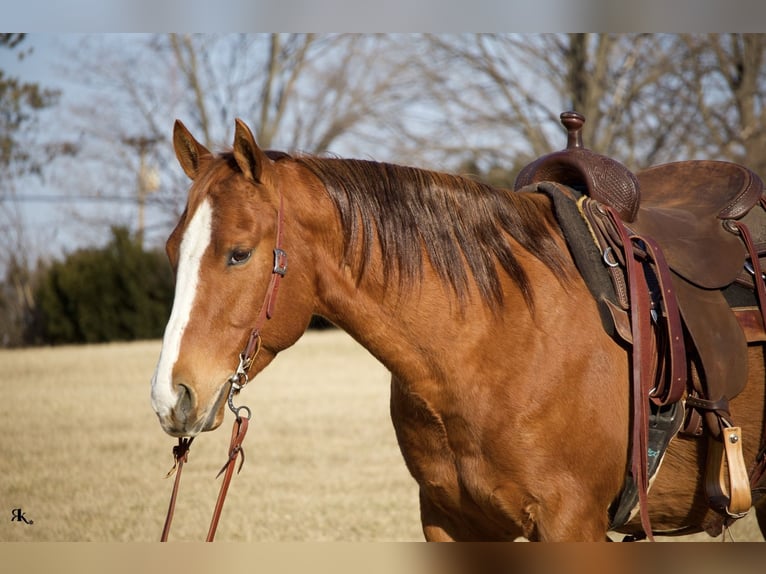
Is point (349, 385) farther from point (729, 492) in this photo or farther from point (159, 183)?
point (159, 183)

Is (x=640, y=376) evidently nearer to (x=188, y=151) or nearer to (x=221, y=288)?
(x=221, y=288)

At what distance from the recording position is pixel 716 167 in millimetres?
2990

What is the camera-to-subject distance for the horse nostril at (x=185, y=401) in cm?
198

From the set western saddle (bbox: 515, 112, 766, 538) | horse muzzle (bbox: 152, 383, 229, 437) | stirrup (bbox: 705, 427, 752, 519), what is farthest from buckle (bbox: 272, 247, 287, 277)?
stirrup (bbox: 705, 427, 752, 519)

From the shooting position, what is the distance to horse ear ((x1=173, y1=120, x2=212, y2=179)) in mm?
2266

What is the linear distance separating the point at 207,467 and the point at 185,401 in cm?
506

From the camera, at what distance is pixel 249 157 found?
2.12 metres

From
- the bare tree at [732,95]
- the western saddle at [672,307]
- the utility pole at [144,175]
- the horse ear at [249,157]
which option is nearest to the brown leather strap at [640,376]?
the western saddle at [672,307]

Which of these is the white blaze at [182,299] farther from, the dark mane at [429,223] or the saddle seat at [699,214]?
the saddle seat at [699,214]

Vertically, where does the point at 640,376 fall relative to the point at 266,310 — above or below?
below

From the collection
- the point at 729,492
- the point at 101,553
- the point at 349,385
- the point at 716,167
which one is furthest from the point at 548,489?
the point at 349,385

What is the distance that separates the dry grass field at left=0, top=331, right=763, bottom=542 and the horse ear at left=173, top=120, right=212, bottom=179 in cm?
279

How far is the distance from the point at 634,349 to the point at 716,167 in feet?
3.65

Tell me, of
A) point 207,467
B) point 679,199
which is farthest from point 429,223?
point 207,467
